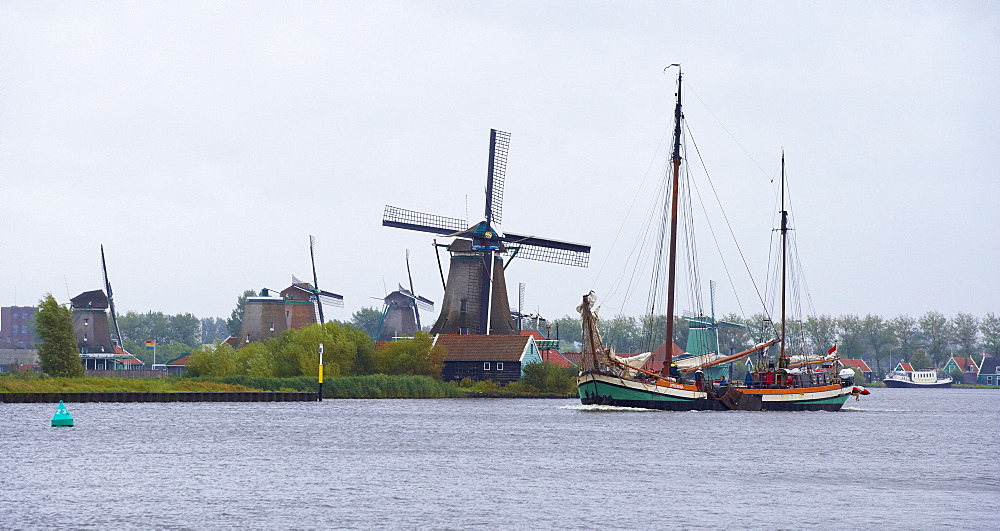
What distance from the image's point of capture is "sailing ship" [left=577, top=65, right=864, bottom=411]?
6862 cm

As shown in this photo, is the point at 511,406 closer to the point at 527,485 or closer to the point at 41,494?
the point at 527,485

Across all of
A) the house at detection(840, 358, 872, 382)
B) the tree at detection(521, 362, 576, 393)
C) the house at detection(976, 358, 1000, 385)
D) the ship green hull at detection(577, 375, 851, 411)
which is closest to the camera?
the ship green hull at detection(577, 375, 851, 411)

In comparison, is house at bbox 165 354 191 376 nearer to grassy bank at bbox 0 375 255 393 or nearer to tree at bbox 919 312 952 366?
grassy bank at bbox 0 375 255 393

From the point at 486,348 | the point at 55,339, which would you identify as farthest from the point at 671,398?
the point at 55,339

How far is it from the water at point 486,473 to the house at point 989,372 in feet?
429

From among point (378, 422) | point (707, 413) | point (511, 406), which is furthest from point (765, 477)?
point (511, 406)

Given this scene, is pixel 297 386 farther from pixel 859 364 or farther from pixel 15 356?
pixel 859 364

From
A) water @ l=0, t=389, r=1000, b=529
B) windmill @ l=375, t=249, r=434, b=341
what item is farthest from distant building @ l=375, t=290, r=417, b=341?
water @ l=0, t=389, r=1000, b=529

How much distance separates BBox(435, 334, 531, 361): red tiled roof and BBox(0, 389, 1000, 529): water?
101 ft

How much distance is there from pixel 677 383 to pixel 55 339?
41925 mm

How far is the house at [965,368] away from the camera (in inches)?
7421

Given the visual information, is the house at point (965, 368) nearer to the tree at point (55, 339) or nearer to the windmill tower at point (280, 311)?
the windmill tower at point (280, 311)

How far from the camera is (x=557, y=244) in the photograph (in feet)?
340

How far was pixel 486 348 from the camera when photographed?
97250 mm
